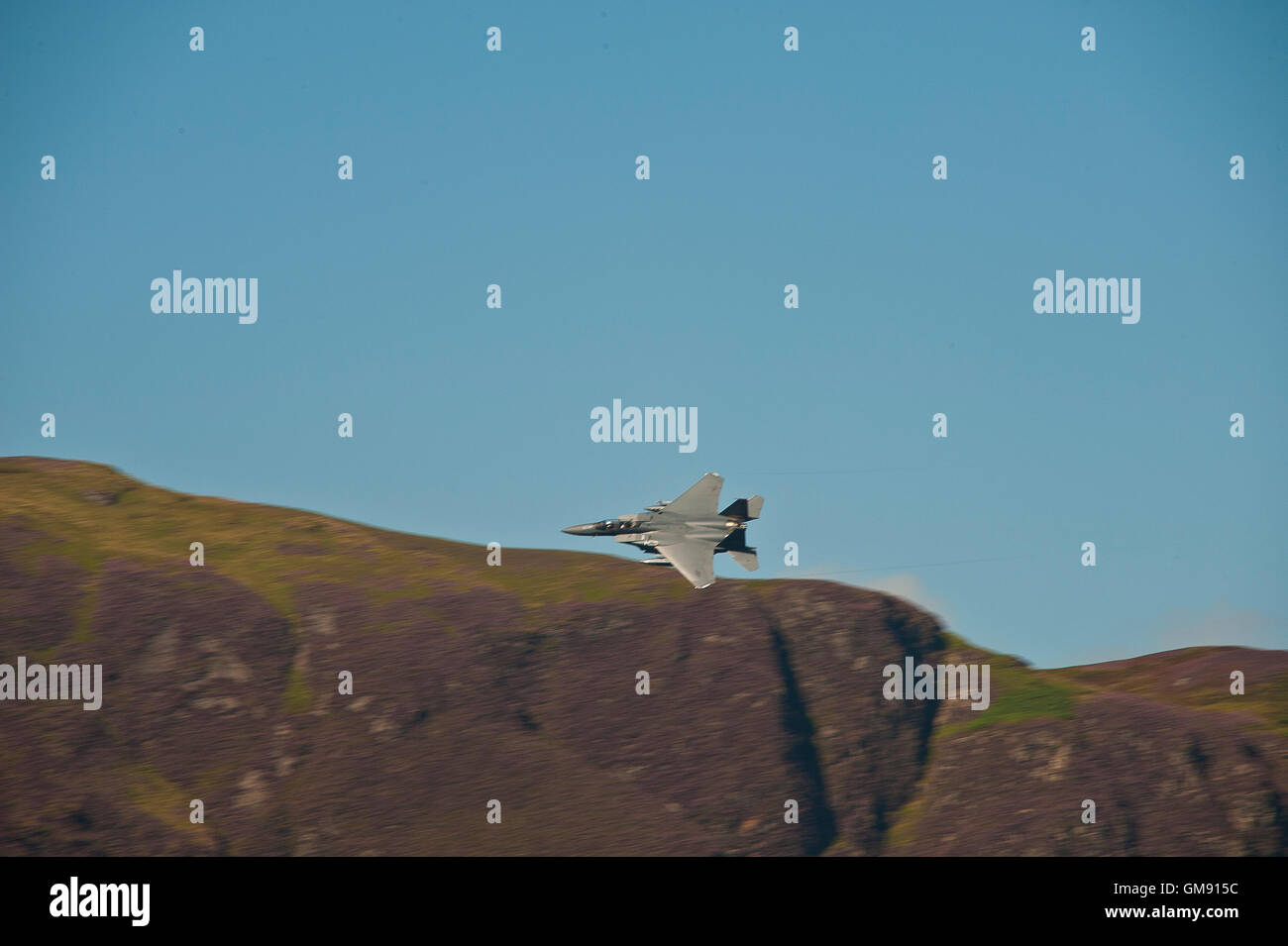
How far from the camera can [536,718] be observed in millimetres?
124188

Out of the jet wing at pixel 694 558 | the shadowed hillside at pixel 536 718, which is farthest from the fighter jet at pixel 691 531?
the shadowed hillside at pixel 536 718

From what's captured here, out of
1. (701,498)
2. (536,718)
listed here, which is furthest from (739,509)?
(536,718)

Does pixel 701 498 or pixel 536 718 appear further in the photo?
pixel 536 718

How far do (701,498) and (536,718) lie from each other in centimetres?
4490

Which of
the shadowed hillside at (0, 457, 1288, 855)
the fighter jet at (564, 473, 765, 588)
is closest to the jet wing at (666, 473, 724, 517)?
the fighter jet at (564, 473, 765, 588)

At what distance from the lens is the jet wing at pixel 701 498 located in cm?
8781

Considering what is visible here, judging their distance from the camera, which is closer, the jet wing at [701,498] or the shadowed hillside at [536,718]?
the jet wing at [701,498]

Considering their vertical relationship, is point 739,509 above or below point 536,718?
above

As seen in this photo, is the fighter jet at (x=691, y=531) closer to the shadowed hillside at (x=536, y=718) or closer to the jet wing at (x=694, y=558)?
the jet wing at (x=694, y=558)

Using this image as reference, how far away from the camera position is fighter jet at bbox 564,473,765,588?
277ft

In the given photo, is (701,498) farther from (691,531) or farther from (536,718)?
(536,718)

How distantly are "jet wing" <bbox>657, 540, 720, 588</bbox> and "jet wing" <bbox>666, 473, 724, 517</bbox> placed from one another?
10.0 ft
